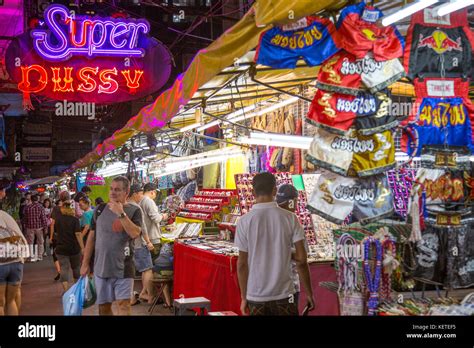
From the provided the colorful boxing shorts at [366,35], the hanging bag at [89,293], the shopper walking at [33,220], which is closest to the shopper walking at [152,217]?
the hanging bag at [89,293]

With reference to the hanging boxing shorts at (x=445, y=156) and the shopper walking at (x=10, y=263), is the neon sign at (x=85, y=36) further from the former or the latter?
the hanging boxing shorts at (x=445, y=156)

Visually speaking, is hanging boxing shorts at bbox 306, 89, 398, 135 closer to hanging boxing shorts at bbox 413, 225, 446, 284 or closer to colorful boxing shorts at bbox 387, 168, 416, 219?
hanging boxing shorts at bbox 413, 225, 446, 284

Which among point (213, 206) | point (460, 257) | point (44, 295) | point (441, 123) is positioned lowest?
point (44, 295)

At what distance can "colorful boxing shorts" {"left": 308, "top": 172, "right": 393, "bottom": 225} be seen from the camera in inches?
188

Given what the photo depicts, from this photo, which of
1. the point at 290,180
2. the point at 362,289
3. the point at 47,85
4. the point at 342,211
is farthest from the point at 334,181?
the point at 47,85

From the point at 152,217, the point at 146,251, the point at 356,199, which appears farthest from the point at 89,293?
the point at 152,217

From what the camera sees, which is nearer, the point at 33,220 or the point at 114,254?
the point at 114,254

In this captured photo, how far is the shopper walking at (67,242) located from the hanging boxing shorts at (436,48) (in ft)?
25.5

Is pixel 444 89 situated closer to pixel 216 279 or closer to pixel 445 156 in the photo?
pixel 445 156

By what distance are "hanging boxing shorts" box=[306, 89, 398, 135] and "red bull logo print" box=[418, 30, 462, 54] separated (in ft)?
1.99

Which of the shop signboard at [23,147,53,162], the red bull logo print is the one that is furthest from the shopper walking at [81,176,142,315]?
the shop signboard at [23,147,53,162]

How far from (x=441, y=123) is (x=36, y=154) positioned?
75.2 feet

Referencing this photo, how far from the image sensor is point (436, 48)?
4.91 metres

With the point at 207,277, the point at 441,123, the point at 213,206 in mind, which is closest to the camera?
the point at 441,123
